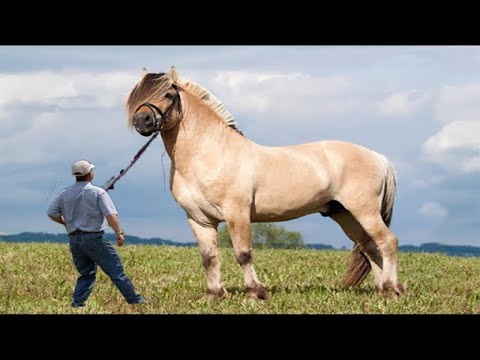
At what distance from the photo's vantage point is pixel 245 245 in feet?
32.9

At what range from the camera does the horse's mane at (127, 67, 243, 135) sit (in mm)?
9906

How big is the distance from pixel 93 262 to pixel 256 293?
196 cm

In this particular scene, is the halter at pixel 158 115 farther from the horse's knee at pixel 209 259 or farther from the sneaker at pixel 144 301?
the sneaker at pixel 144 301

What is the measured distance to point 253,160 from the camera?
403 inches

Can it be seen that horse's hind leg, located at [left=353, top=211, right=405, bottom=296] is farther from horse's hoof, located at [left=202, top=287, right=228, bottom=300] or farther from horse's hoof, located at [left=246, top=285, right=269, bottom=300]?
horse's hoof, located at [left=202, top=287, right=228, bottom=300]

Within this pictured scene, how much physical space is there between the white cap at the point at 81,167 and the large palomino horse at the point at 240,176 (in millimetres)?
711

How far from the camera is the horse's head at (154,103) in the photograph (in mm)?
9688

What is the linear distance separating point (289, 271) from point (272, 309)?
4398 mm

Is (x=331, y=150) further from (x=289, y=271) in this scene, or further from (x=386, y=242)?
(x=289, y=271)

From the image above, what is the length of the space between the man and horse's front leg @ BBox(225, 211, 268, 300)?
1.35 m

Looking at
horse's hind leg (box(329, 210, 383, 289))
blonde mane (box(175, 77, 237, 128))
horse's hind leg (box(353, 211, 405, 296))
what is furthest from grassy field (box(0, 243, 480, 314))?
blonde mane (box(175, 77, 237, 128))

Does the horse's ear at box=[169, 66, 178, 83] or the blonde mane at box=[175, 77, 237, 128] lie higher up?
the horse's ear at box=[169, 66, 178, 83]

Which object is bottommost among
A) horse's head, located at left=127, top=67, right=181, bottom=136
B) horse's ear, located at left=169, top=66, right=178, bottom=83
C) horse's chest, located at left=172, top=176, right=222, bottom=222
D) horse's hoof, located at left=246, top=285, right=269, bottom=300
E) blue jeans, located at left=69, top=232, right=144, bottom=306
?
horse's hoof, located at left=246, top=285, right=269, bottom=300
